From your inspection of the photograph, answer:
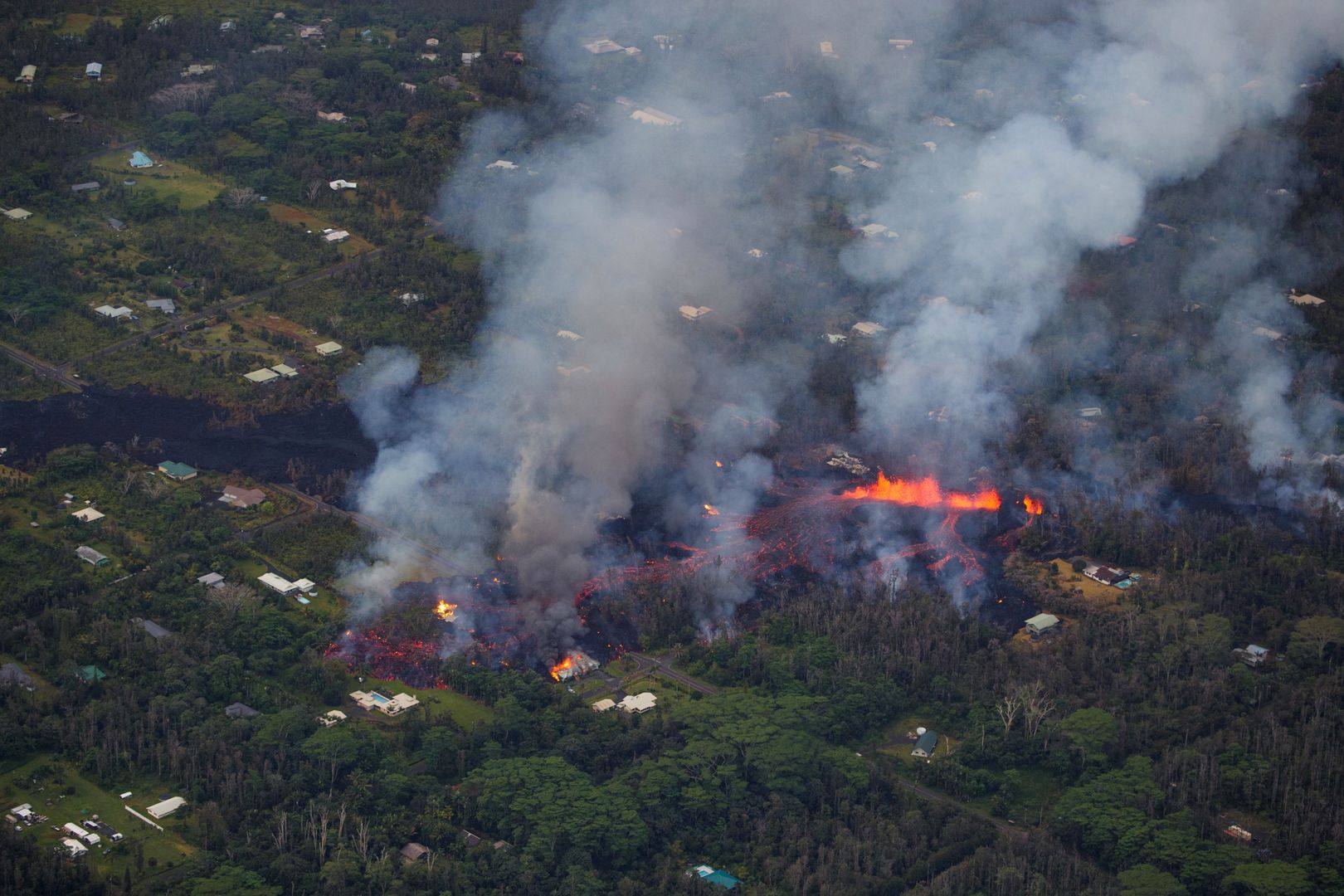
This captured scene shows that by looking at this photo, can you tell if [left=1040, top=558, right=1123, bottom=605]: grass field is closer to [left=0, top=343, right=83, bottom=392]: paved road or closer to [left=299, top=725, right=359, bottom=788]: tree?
[left=299, top=725, right=359, bottom=788]: tree

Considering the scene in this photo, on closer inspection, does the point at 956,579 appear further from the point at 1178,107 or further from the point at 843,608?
the point at 1178,107

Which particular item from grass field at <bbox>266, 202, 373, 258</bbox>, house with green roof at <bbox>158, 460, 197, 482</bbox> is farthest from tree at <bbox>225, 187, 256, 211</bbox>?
house with green roof at <bbox>158, 460, 197, 482</bbox>

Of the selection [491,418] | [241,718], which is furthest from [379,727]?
[491,418]

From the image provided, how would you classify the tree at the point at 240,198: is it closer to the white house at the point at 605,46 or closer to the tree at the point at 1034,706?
the white house at the point at 605,46

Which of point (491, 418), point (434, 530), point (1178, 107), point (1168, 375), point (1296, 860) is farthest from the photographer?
point (1178, 107)

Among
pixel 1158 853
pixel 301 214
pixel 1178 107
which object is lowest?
pixel 301 214

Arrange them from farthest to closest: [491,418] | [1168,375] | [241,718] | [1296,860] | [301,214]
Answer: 1. [301,214]
2. [1168,375]
3. [491,418]
4. [241,718]
5. [1296,860]

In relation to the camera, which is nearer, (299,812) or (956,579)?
(299,812)

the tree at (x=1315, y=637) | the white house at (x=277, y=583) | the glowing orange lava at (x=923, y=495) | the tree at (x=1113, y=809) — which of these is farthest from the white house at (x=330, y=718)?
the tree at (x=1315, y=637)
